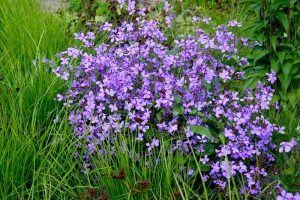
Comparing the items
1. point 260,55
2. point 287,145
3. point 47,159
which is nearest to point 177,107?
point 287,145

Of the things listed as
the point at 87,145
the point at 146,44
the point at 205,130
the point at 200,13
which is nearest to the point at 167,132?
the point at 205,130

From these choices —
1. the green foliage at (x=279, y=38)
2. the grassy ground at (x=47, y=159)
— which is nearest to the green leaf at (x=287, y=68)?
the green foliage at (x=279, y=38)

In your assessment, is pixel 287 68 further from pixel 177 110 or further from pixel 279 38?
pixel 177 110

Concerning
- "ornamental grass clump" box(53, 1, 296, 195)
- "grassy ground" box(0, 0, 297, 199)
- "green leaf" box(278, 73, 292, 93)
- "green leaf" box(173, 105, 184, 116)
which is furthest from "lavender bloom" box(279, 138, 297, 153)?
"green leaf" box(278, 73, 292, 93)

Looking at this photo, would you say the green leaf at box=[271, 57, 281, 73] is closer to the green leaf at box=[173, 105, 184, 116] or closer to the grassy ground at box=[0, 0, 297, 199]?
the green leaf at box=[173, 105, 184, 116]

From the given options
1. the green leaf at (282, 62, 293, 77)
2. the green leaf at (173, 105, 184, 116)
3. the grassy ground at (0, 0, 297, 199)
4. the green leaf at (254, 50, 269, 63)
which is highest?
the green leaf at (254, 50, 269, 63)

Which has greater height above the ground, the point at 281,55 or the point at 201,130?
the point at 281,55

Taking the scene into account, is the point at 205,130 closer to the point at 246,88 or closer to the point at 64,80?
the point at 246,88
